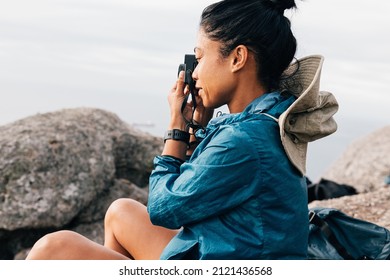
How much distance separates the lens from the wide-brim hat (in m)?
3.52

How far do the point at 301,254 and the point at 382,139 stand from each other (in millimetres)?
10470

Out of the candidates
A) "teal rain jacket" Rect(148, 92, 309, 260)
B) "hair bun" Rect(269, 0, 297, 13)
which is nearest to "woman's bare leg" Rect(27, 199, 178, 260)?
"teal rain jacket" Rect(148, 92, 309, 260)

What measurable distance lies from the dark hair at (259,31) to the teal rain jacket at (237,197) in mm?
301

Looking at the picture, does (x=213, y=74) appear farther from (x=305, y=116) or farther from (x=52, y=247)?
(x=52, y=247)

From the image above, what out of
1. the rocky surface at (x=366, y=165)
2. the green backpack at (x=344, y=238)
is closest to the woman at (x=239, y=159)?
the green backpack at (x=344, y=238)

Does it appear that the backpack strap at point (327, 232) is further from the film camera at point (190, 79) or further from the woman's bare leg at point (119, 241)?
the film camera at point (190, 79)

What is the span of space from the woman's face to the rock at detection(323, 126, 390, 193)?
324 inches

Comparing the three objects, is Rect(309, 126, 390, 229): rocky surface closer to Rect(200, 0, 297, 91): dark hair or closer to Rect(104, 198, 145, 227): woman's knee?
Rect(104, 198, 145, 227): woman's knee

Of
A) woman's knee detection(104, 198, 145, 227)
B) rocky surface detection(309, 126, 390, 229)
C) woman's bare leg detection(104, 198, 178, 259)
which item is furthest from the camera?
rocky surface detection(309, 126, 390, 229)

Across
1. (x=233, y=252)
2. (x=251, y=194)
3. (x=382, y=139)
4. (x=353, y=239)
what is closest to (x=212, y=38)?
(x=251, y=194)

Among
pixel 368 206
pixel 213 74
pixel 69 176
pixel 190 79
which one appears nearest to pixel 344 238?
pixel 190 79

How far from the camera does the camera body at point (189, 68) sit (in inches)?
Result: 166

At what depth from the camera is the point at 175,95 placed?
425cm
